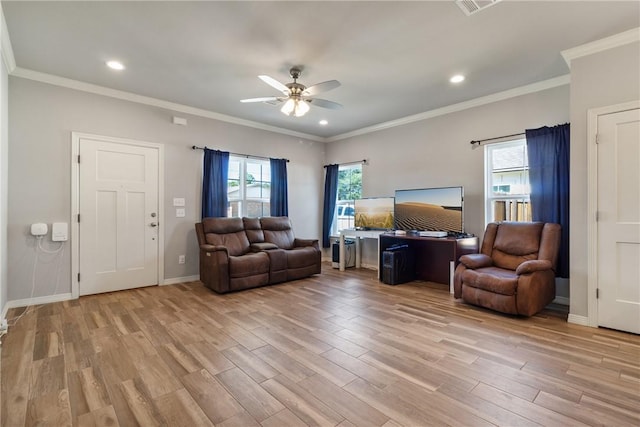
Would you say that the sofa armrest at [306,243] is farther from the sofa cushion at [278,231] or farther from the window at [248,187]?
the window at [248,187]

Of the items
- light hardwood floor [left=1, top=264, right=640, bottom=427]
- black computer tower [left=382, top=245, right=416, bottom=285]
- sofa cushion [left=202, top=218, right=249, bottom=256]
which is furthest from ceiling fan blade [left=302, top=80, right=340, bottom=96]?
black computer tower [left=382, top=245, right=416, bottom=285]

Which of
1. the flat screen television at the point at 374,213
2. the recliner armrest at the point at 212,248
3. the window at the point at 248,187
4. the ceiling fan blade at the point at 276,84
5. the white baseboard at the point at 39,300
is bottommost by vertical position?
the white baseboard at the point at 39,300

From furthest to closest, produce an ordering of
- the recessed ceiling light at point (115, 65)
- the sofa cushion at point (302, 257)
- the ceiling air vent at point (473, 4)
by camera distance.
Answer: the sofa cushion at point (302, 257), the recessed ceiling light at point (115, 65), the ceiling air vent at point (473, 4)

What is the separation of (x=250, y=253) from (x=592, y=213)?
4.23m

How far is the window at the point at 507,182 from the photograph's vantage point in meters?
3.99

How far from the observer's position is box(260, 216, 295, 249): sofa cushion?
17.1ft

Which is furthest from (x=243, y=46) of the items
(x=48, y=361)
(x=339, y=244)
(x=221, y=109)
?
(x=339, y=244)

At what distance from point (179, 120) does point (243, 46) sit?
7.40ft

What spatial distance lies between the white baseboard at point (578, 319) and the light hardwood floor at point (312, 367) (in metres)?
0.07

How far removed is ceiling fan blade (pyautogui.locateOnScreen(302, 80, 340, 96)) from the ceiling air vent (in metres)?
1.15

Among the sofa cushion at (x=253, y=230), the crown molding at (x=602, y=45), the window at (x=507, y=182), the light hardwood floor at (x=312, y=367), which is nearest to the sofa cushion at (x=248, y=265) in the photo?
the sofa cushion at (x=253, y=230)

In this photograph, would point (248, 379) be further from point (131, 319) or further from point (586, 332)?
point (586, 332)

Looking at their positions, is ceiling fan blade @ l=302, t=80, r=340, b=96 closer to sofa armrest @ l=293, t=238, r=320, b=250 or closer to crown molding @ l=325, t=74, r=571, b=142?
crown molding @ l=325, t=74, r=571, b=142

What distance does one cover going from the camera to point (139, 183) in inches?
170
